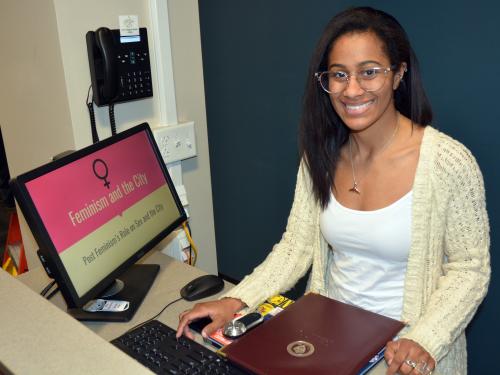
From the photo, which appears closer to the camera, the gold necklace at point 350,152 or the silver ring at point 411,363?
the silver ring at point 411,363

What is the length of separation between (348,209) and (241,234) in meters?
1.19

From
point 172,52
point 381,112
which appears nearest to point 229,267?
point 172,52

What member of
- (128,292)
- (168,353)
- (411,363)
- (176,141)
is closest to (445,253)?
(411,363)

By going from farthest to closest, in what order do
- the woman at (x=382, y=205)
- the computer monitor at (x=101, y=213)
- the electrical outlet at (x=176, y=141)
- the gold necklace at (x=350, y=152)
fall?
the electrical outlet at (x=176, y=141)
the gold necklace at (x=350, y=152)
the woman at (x=382, y=205)
the computer monitor at (x=101, y=213)

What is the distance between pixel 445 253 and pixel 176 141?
114 cm

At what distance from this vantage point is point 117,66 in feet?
5.82

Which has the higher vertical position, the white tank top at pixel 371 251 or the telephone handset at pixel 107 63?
the telephone handset at pixel 107 63

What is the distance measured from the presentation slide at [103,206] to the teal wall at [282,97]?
31.6 inches

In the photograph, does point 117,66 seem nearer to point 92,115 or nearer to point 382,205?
point 92,115

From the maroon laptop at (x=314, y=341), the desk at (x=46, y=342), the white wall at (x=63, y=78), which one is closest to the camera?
the desk at (x=46, y=342)

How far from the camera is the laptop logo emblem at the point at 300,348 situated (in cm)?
104

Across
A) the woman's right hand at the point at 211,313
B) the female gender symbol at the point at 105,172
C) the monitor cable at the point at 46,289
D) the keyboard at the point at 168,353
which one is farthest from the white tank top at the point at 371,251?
the monitor cable at the point at 46,289

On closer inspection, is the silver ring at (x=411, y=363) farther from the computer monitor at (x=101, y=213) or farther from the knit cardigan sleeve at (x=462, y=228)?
the computer monitor at (x=101, y=213)

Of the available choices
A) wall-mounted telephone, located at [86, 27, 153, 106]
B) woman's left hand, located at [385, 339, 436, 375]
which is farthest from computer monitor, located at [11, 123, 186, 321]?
woman's left hand, located at [385, 339, 436, 375]
